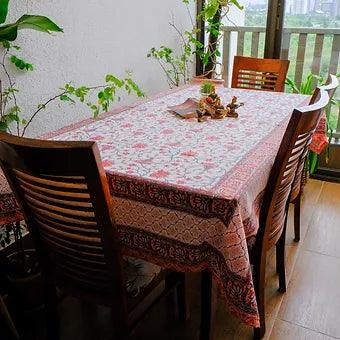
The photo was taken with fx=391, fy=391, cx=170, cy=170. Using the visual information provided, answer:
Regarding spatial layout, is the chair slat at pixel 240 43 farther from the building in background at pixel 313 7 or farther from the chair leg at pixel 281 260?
the chair leg at pixel 281 260

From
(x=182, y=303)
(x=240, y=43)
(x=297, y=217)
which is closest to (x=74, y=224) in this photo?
(x=182, y=303)

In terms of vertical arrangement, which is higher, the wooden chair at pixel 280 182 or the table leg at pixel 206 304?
the wooden chair at pixel 280 182

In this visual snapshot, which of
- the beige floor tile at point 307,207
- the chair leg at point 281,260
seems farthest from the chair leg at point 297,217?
the chair leg at point 281,260

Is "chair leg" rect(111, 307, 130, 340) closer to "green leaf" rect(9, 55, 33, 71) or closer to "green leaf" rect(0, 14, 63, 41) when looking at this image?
"green leaf" rect(0, 14, 63, 41)

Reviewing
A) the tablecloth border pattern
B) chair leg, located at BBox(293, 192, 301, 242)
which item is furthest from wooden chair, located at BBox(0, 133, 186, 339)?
chair leg, located at BBox(293, 192, 301, 242)

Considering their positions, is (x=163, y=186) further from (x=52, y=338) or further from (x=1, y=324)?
(x=1, y=324)

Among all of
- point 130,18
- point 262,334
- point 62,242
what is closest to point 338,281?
point 262,334

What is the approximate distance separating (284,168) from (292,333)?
77 cm

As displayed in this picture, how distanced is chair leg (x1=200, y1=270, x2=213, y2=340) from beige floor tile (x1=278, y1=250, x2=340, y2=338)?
0.52 metres

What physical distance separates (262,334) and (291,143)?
0.84m

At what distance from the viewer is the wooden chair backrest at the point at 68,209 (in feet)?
2.97

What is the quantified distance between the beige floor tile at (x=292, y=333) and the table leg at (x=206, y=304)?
41cm

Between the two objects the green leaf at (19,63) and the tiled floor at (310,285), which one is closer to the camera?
the tiled floor at (310,285)

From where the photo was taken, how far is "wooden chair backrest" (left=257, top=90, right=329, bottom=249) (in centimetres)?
117
